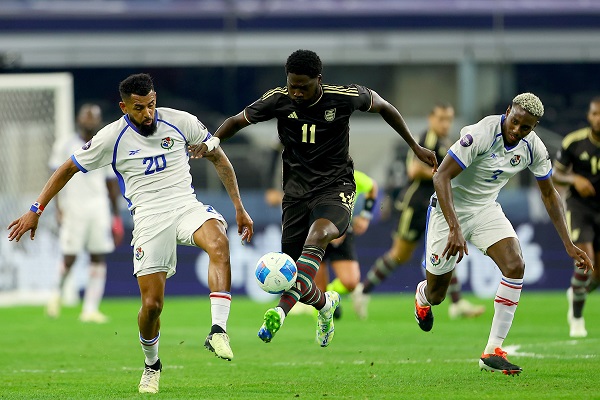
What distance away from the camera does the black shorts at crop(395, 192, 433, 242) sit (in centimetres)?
1555

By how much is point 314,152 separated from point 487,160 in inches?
56.7

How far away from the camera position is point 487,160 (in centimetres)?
945

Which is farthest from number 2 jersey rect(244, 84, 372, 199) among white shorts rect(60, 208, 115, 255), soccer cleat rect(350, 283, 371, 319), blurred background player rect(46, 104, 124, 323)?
white shorts rect(60, 208, 115, 255)

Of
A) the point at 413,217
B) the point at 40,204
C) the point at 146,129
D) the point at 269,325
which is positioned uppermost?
the point at 146,129

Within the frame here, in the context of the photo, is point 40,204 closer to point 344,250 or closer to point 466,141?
point 466,141

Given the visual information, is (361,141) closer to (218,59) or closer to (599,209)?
(218,59)

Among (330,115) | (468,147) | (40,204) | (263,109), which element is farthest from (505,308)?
(40,204)

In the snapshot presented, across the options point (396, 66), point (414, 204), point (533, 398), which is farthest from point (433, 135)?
point (396, 66)

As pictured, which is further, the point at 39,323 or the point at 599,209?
the point at 39,323

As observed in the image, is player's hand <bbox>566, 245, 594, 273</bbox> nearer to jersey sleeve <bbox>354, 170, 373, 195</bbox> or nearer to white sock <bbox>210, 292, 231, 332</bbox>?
white sock <bbox>210, 292, 231, 332</bbox>

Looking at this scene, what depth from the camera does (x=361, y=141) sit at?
81.5 ft

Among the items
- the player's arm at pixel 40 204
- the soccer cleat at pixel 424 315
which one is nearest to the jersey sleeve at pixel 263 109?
the player's arm at pixel 40 204

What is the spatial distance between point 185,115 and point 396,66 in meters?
20.0

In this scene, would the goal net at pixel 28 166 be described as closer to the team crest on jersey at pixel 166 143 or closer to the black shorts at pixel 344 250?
the black shorts at pixel 344 250
